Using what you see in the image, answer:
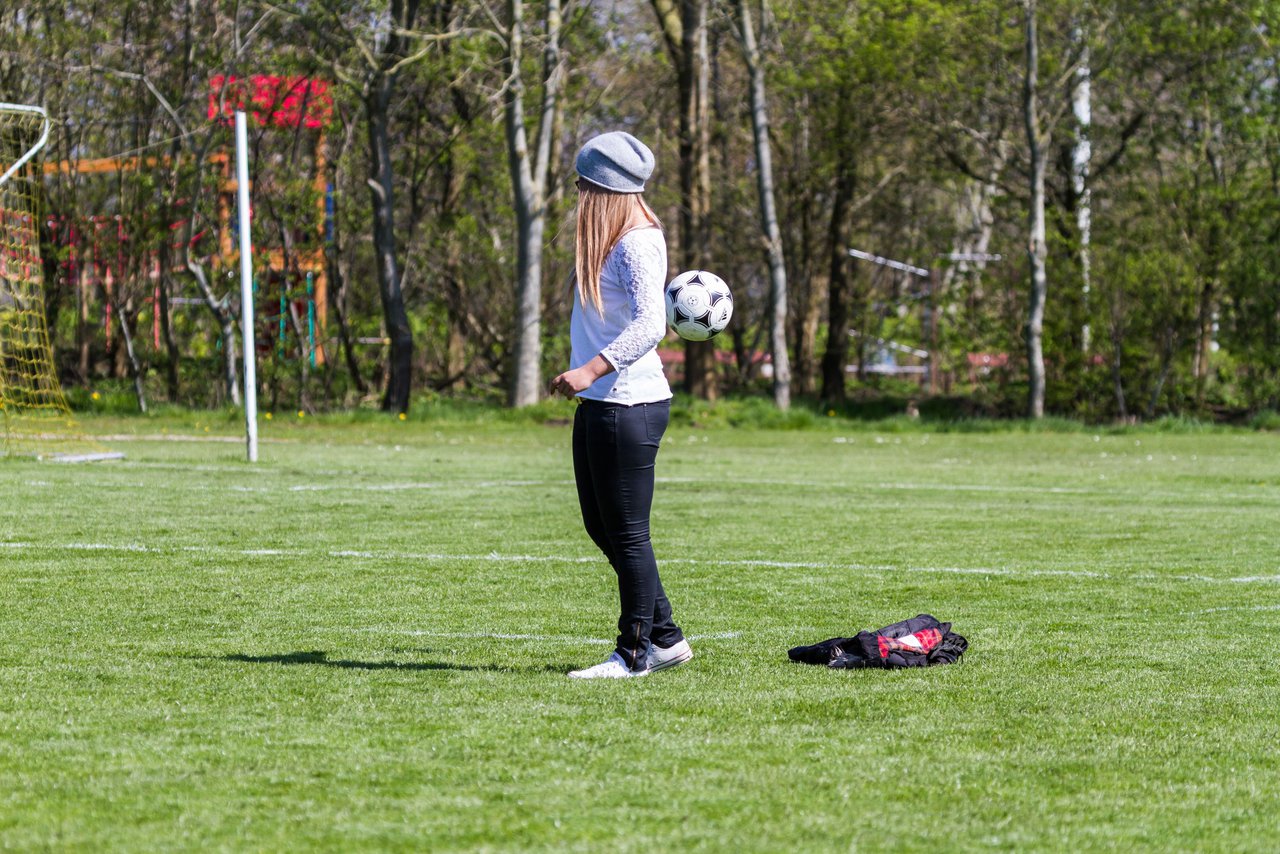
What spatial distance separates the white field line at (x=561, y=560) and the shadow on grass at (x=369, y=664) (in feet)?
10.4

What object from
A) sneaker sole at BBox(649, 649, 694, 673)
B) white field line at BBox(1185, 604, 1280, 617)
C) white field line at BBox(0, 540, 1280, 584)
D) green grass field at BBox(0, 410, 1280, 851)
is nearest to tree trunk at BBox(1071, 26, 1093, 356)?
green grass field at BBox(0, 410, 1280, 851)

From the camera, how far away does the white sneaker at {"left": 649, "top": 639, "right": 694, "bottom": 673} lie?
6.12 metres

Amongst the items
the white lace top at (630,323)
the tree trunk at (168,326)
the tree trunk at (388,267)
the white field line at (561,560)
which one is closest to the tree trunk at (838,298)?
the tree trunk at (388,267)

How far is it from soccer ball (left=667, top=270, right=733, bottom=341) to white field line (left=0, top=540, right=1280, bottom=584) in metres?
2.87

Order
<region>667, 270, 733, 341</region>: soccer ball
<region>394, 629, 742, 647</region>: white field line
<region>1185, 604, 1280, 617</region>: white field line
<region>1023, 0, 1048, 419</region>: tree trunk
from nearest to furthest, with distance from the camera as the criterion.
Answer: <region>667, 270, 733, 341</region>: soccer ball, <region>394, 629, 742, 647</region>: white field line, <region>1185, 604, 1280, 617</region>: white field line, <region>1023, 0, 1048, 419</region>: tree trunk

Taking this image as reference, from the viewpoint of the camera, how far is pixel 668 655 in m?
6.17

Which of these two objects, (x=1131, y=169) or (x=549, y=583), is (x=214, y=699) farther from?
(x=1131, y=169)

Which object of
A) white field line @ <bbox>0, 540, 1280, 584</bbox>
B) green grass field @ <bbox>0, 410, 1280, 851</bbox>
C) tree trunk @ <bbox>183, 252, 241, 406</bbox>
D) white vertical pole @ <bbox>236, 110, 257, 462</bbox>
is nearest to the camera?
green grass field @ <bbox>0, 410, 1280, 851</bbox>

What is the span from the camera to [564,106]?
1222 inches

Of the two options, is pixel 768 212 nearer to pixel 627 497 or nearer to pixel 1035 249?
pixel 1035 249

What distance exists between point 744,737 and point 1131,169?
2726 centimetres

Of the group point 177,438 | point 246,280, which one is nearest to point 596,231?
point 246,280

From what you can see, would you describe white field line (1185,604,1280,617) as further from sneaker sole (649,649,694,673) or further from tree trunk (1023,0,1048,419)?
tree trunk (1023,0,1048,419)

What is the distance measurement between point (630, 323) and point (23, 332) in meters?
17.7
